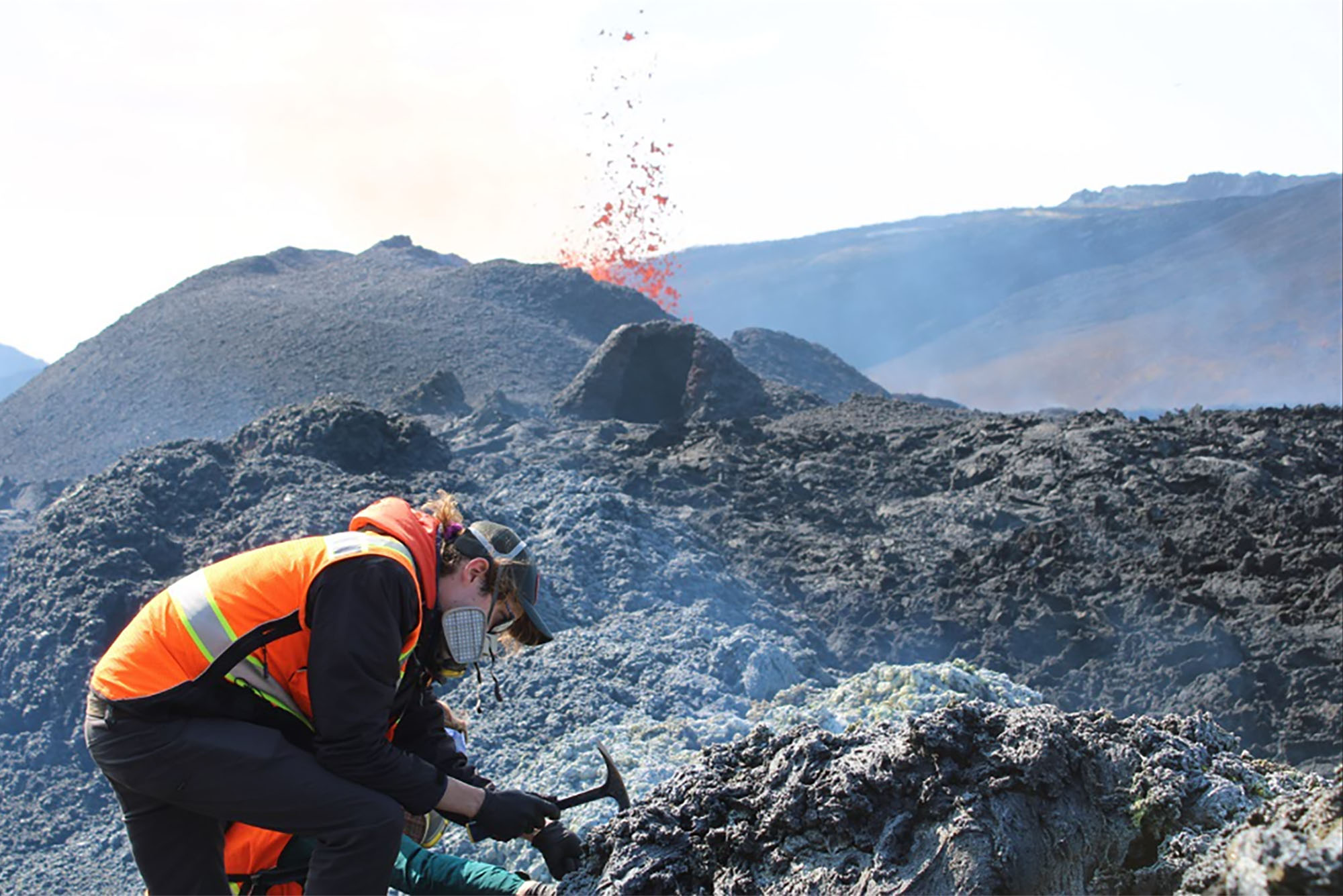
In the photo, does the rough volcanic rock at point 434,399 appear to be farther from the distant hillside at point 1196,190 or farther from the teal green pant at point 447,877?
the distant hillside at point 1196,190

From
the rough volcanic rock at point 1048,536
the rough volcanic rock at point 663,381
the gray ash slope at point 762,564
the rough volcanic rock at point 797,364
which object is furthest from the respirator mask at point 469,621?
the rough volcanic rock at point 797,364

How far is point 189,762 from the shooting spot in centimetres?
261

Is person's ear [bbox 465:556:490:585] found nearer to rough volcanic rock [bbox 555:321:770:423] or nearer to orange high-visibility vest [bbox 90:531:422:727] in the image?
orange high-visibility vest [bbox 90:531:422:727]

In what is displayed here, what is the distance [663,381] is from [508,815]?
13650mm

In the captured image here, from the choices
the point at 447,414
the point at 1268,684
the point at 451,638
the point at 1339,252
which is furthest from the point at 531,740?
the point at 1339,252

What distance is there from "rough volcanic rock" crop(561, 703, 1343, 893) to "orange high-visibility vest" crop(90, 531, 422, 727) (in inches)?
40.0

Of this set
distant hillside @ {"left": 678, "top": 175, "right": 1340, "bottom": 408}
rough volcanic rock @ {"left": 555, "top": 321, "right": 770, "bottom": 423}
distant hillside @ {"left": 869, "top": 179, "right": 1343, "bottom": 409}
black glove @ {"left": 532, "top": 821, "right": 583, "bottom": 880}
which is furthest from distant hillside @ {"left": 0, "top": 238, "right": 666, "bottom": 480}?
distant hillside @ {"left": 678, "top": 175, "right": 1340, "bottom": 408}

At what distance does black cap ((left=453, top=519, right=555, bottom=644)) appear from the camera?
2863mm

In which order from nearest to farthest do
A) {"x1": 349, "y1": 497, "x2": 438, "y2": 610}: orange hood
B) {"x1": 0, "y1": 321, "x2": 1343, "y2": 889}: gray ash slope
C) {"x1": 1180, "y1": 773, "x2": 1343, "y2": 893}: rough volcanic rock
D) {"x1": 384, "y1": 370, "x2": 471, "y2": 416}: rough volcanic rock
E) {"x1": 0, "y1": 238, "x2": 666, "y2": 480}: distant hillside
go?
{"x1": 1180, "y1": 773, "x2": 1343, "y2": 893}: rough volcanic rock → {"x1": 349, "y1": 497, "x2": 438, "y2": 610}: orange hood → {"x1": 0, "y1": 321, "x2": 1343, "y2": 889}: gray ash slope → {"x1": 384, "y1": 370, "x2": 471, "y2": 416}: rough volcanic rock → {"x1": 0, "y1": 238, "x2": 666, "y2": 480}: distant hillside

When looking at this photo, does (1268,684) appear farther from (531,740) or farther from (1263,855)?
(1263,855)

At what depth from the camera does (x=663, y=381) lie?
16547mm

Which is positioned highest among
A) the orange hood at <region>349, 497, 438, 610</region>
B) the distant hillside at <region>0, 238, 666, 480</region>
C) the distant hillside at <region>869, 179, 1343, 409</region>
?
Result: the distant hillside at <region>0, 238, 666, 480</region>

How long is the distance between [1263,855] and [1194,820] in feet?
3.34

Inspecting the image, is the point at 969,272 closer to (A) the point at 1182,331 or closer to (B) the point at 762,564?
(A) the point at 1182,331
